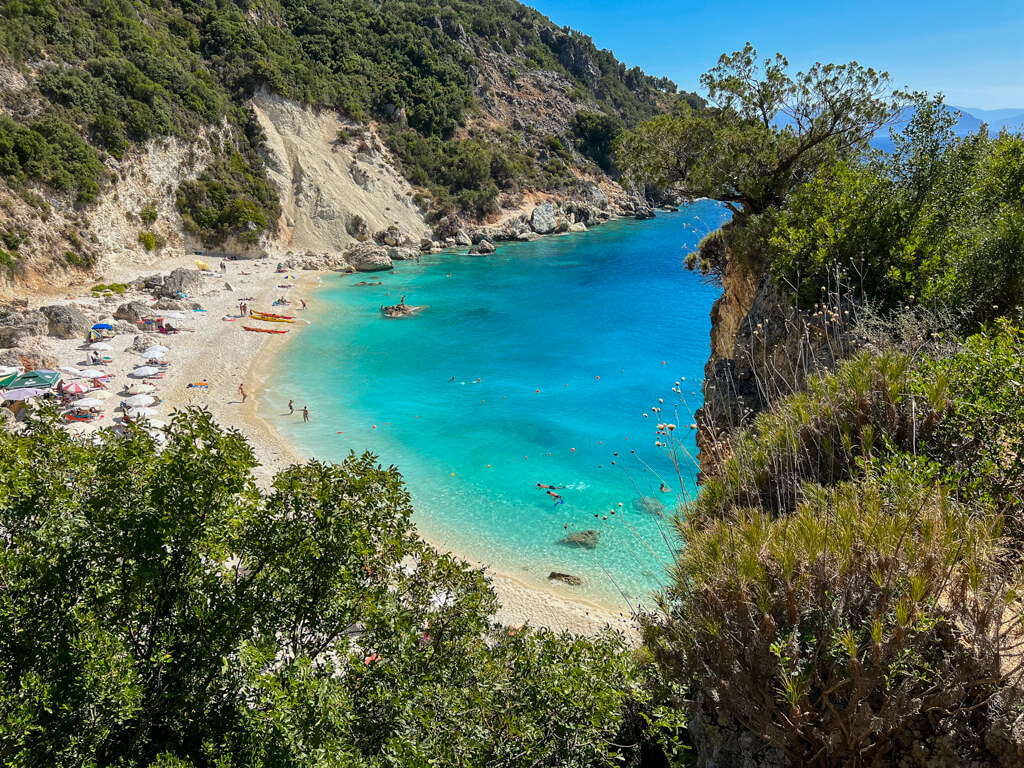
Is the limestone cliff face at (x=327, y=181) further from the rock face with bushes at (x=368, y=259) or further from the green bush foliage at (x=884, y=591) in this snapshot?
the green bush foliage at (x=884, y=591)

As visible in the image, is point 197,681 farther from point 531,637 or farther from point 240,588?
point 531,637

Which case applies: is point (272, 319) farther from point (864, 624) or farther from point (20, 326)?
point (864, 624)

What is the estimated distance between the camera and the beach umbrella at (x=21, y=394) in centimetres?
2221

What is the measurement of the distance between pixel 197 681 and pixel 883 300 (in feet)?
40.7

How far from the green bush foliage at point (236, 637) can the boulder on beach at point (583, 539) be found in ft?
41.0

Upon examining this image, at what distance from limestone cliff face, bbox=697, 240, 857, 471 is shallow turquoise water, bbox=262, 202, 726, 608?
142cm

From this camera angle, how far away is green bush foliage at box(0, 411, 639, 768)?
15.8 ft

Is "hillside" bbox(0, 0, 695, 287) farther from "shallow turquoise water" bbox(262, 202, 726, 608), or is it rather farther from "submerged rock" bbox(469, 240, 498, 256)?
"shallow turquoise water" bbox(262, 202, 726, 608)

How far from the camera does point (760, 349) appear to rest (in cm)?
1295

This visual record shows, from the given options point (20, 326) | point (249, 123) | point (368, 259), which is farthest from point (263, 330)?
point (249, 123)

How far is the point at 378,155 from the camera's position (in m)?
77.3

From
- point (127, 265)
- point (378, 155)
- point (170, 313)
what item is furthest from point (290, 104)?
point (170, 313)

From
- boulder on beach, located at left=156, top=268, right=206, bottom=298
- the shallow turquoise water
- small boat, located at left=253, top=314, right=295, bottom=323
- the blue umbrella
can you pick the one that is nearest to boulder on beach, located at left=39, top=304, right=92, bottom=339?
boulder on beach, located at left=156, top=268, right=206, bottom=298

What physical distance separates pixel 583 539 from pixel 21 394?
2440 centimetres
